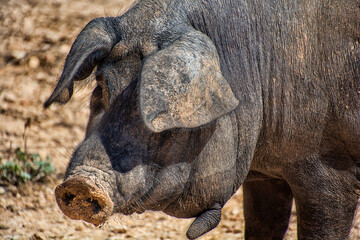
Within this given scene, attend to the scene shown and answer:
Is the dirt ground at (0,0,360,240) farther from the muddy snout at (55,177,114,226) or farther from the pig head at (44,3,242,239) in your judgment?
the muddy snout at (55,177,114,226)

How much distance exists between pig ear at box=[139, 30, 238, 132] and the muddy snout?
35cm

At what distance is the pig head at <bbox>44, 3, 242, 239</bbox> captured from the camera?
6.68 feet

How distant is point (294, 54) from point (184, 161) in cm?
71

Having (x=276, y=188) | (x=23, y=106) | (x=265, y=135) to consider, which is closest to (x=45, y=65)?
(x=23, y=106)

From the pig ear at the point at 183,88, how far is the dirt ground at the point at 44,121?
1731mm

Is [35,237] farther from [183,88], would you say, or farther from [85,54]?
[183,88]

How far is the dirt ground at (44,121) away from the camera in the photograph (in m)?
4.22

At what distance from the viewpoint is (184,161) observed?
7.39 ft

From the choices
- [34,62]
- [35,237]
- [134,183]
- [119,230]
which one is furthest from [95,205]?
[34,62]

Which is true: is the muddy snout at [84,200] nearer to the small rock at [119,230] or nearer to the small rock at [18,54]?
Result: the small rock at [119,230]

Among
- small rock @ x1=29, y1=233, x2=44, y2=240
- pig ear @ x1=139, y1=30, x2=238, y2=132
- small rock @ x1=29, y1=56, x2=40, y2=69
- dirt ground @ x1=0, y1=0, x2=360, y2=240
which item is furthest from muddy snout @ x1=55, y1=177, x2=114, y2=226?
small rock @ x1=29, y1=56, x2=40, y2=69

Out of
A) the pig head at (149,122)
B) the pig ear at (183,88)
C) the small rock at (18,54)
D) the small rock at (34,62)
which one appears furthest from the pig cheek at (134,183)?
the small rock at (18,54)

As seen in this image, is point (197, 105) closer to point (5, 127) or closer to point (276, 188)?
point (276, 188)

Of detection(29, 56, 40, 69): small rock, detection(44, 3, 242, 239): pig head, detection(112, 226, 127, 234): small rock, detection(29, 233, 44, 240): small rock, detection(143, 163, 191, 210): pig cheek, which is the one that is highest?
detection(44, 3, 242, 239): pig head
